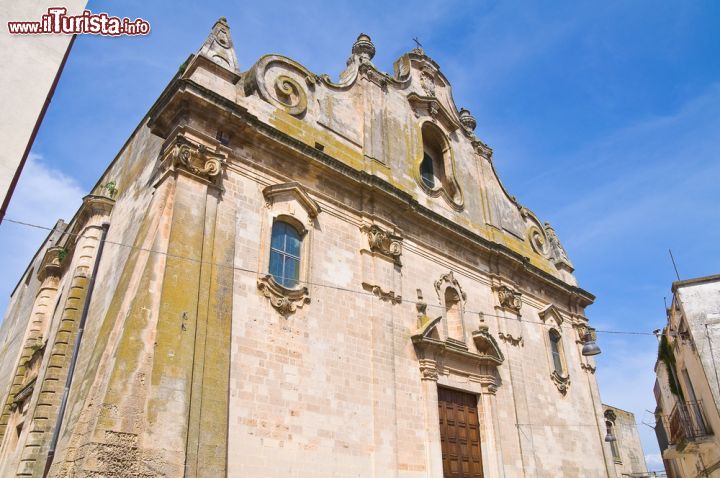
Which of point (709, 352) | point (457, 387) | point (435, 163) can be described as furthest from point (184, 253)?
point (709, 352)

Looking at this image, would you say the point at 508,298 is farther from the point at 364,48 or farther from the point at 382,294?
the point at 364,48

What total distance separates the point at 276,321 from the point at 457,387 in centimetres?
491

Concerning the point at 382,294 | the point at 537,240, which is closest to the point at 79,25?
the point at 382,294

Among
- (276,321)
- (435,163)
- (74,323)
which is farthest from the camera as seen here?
(435,163)

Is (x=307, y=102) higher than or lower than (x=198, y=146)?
higher

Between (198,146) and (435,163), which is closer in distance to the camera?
(198,146)

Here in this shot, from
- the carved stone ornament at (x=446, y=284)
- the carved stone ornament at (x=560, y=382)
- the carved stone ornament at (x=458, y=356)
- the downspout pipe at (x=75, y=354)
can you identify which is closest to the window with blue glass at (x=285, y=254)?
the carved stone ornament at (x=458, y=356)

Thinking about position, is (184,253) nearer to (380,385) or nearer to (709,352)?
(380,385)

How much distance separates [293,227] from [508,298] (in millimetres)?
7076

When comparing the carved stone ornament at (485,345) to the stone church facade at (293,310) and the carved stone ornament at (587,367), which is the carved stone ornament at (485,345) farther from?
the carved stone ornament at (587,367)

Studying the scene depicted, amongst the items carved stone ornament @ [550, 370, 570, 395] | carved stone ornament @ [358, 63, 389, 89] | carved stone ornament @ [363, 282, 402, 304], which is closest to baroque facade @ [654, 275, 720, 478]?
carved stone ornament @ [550, 370, 570, 395]

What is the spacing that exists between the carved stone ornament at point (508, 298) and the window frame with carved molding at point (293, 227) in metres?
6.38

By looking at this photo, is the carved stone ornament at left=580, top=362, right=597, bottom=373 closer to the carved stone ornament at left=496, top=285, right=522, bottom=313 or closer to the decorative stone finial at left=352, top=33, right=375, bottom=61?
the carved stone ornament at left=496, top=285, right=522, bottom=313

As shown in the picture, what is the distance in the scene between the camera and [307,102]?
1286cm
